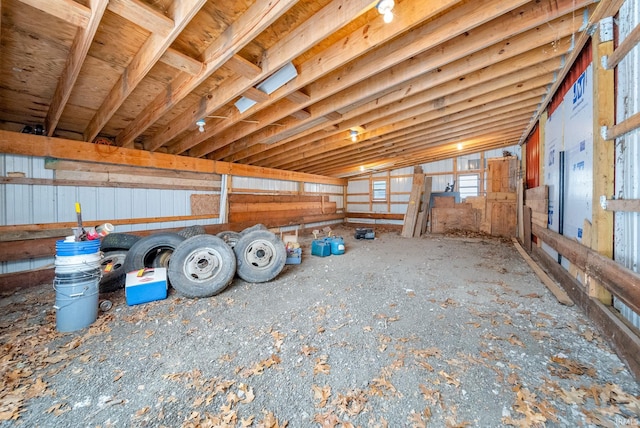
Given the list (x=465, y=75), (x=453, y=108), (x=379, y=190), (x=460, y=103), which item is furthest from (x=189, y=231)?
(x=379, y=190)

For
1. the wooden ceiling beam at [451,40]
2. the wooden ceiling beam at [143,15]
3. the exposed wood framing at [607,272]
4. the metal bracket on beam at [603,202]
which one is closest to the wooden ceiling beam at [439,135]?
the wooden ceiling beam at [451,40]

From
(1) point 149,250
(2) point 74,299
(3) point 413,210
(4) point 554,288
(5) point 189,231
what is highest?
(3) point 413,210

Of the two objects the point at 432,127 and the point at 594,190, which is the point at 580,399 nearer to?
the point at 594,190

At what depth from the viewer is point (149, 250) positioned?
3.33 metres

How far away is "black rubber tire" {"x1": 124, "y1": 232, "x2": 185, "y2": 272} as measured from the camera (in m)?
3.26

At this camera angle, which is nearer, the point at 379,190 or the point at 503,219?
the point at 503,219

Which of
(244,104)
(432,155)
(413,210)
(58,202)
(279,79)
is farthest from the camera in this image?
(432,155)

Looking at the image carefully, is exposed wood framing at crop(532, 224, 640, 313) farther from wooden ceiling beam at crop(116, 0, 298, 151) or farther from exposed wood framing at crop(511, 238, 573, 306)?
wooden ceiling beam at crop(116, 0, 298, 151)

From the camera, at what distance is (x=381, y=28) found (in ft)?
6.72

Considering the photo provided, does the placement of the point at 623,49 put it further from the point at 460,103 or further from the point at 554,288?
the point at 554,288

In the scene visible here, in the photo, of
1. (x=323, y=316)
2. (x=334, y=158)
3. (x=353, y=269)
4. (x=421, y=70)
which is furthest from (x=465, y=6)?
(x=334, y=158)

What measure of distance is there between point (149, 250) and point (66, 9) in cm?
275

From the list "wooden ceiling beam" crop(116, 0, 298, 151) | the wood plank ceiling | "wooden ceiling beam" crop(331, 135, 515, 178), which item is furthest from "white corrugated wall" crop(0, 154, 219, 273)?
"wooden ceiling beam" crop(331, 135, 515, 178)

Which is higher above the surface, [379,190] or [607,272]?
[379,190]
